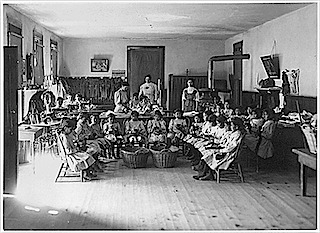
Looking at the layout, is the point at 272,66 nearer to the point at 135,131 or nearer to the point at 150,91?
the point at 135,131

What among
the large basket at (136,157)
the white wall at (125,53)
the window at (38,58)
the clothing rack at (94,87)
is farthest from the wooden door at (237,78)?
the large basket at (136,157)

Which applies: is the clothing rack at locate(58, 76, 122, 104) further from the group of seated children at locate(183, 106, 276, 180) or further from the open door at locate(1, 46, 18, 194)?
the open door at locate(1, 46, 18, 194)

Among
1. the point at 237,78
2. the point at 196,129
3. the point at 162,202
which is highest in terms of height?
the point at 237,78

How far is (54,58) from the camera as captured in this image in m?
15.8

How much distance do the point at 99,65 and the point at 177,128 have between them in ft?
23.1

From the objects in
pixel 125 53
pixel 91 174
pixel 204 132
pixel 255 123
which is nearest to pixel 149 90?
pixel 125 53

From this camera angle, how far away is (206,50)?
58.0ft

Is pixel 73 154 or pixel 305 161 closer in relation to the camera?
pixel 305 161

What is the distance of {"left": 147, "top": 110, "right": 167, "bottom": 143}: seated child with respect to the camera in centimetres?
1049

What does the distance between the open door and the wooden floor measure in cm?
31

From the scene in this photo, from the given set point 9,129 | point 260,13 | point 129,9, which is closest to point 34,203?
point 9,129

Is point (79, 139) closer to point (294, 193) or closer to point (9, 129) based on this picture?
point (9, 129)

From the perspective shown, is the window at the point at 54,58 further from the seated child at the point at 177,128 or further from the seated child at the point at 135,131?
the seated child at the point at 177,128

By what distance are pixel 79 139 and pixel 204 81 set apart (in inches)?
342
